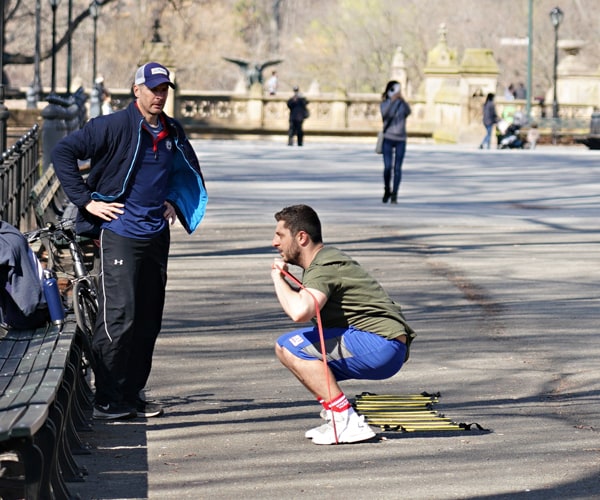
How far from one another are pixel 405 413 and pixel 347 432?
2.52 feet

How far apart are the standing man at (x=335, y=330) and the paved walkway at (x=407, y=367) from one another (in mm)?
Answer: 212

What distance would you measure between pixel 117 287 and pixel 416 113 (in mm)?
44462

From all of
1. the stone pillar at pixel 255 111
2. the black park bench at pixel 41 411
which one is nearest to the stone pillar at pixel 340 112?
the stone pillar at pixel 255 111

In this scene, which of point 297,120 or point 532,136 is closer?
point 532,136

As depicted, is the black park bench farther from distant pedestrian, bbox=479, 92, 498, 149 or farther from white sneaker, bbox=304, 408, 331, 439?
distant pedestrian, bbox=479, 92, 498, 149

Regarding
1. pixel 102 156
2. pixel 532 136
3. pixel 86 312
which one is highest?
pixel 102 156

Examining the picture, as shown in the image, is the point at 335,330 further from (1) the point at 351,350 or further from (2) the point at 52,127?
(2) the point at 52,127

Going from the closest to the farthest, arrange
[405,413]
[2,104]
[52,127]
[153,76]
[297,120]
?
[153,76]
[405,413]
[2,104]
[52,127]
[297,120]

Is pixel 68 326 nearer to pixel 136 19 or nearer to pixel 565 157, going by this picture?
pixel 565 157

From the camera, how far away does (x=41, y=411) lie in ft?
17.9

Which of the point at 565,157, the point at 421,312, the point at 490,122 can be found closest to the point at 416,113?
the point at 490,122

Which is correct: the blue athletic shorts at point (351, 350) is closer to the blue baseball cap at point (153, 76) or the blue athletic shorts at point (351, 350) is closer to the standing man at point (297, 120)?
the blue baseball cap at point (153, 76)

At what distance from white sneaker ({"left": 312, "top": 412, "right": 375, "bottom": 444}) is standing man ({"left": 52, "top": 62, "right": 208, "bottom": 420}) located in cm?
109

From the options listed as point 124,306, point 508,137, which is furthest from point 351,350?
point 508,137
